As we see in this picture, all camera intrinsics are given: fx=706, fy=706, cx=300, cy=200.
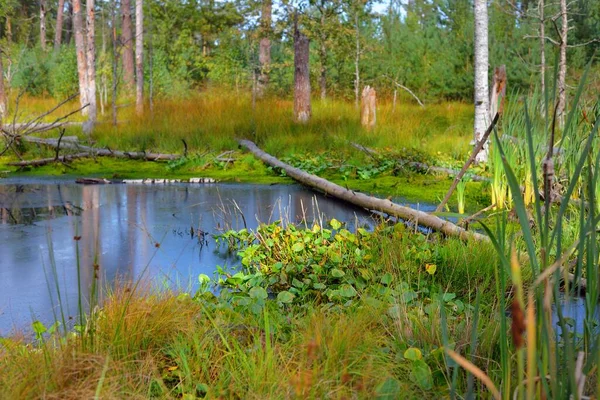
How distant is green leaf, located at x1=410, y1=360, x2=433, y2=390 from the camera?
231cm

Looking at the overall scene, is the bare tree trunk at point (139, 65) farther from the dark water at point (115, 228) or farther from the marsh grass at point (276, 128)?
the dark water at point (115, 228)

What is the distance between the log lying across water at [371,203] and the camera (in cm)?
470

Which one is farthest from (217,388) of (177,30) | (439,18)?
(177,30)

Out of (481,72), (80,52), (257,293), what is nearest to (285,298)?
(257,293)

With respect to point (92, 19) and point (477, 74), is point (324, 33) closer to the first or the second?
point (92, 19)

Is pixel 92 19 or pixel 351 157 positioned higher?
pixel 92 19

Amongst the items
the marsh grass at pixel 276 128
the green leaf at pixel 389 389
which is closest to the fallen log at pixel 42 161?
the marsh grass at pixel 276 128

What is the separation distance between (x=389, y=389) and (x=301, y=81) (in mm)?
10208

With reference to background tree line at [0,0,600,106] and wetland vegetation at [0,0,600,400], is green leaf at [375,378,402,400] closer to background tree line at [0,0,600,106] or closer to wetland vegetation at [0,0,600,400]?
wetland vegetation at [0,0,600,400]

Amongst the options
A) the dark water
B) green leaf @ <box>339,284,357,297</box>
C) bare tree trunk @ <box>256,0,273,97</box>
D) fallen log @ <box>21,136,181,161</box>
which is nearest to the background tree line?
bare tree trunk @ <box>256,0,273,97</box>

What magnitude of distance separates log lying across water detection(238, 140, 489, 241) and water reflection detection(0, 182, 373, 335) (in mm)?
135

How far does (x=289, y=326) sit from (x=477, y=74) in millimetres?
6534

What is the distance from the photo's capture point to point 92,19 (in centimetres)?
1433

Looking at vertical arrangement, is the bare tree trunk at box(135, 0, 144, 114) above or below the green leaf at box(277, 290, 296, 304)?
above
